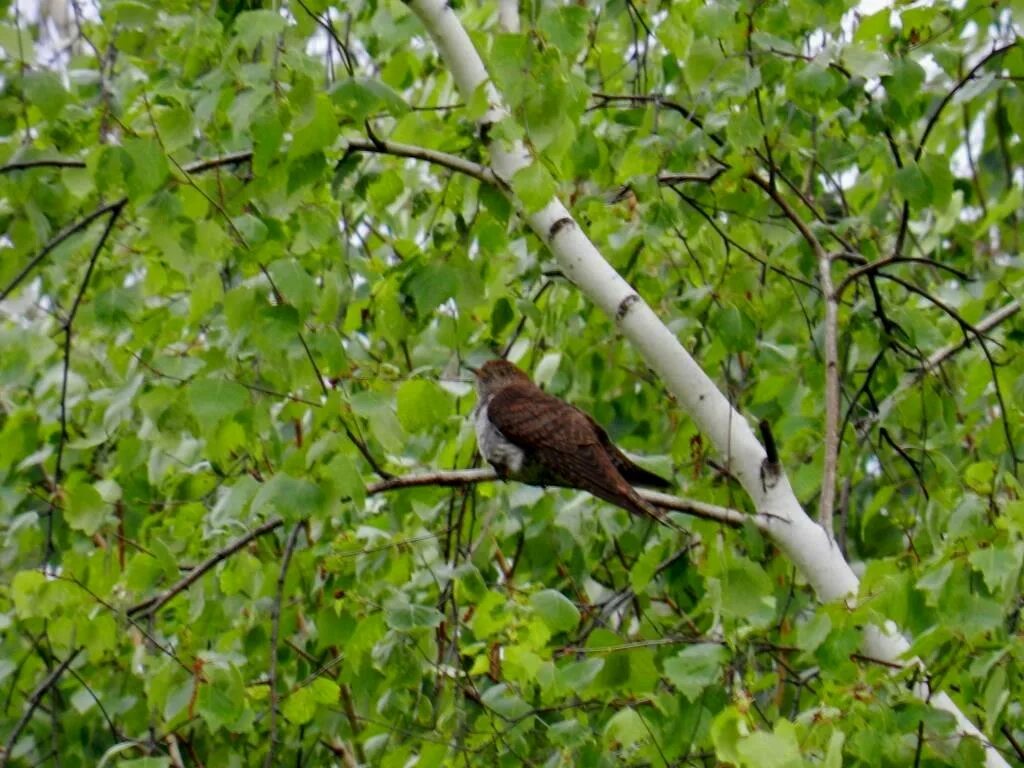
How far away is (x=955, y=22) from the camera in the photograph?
359cm

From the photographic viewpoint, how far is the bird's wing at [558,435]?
385cm

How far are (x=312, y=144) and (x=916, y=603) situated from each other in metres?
1.32

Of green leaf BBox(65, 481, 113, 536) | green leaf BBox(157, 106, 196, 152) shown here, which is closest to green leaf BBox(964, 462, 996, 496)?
green leaf BBox(157, 106, 196, 152)

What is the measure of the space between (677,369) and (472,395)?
1078 mm

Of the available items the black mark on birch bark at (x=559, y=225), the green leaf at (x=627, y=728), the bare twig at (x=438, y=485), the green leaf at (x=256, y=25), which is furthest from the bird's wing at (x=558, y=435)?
the green leaf at (x=256, y=25)

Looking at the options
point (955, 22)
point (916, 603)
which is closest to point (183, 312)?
point (955, 22)

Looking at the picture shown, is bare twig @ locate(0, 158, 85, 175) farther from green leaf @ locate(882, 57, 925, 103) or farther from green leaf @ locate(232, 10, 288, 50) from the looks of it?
green leaf @ locate(882, 57, 925, 103)

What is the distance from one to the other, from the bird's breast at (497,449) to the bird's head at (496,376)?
0.46ft

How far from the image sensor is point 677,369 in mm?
3412

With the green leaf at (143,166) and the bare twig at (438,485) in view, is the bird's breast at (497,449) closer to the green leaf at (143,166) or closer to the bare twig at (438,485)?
the bare twig at (438,485)

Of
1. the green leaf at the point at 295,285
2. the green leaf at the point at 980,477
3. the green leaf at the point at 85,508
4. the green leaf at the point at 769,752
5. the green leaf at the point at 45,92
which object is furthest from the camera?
the green leaf at the point at 85,508

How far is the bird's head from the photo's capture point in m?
4.68

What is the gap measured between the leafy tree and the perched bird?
9 centimetres

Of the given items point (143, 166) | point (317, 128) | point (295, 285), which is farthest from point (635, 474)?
point (143, 166)
